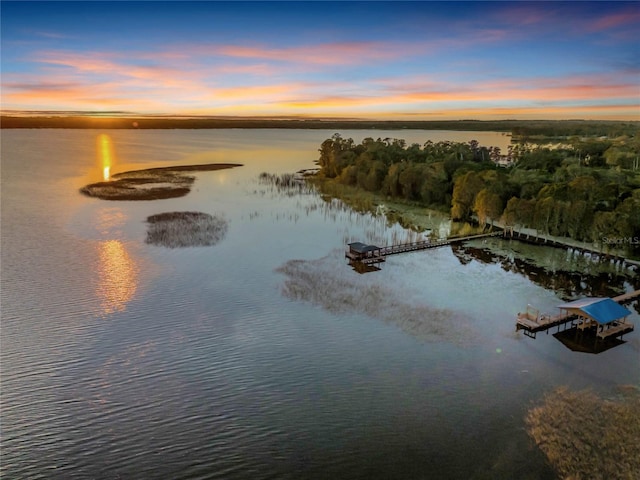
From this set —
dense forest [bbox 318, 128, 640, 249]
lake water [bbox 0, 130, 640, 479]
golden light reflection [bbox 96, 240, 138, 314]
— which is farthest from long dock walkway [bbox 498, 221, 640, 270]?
golden light reflection [bbox 96, 240, 138, 314]

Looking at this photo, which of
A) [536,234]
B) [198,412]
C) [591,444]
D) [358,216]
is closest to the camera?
[591,444]

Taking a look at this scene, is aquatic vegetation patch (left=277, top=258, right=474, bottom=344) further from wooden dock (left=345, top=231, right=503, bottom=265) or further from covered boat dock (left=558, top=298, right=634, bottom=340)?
covered boat dock (left=558, top=298, right=634, bottom=340)

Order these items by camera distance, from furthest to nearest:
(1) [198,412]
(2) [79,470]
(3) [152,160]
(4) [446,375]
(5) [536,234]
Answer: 1. (3) [152,160]
2. (5) [536,234]
3. (4) [446,375]
4. (1) [198,412]
5. (2) [79,470]

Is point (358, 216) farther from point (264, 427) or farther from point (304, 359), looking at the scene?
point (264, 427)

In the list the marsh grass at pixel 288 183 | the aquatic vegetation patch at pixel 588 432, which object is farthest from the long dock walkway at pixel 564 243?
the marsh grass at pixel 288 183

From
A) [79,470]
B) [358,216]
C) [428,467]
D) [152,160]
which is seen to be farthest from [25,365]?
[152,160]

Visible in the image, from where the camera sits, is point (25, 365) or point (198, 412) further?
point (25, 365)

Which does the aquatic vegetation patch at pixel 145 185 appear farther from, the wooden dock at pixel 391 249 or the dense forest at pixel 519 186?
the wooden dock at pixel 391 249
